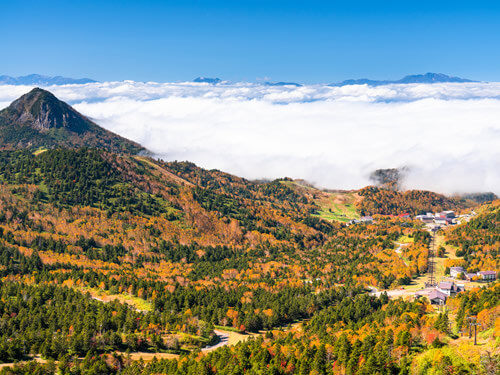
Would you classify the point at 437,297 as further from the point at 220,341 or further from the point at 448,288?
the point at 220,341

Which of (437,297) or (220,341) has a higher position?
(437,297)

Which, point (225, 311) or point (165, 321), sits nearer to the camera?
point (165, 321)

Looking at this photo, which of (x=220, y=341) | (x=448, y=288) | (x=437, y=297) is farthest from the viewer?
(x=448, y=288)

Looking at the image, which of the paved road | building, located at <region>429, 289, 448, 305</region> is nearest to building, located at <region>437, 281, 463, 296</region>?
building, located at <region>429, 289, 448, 305</region>

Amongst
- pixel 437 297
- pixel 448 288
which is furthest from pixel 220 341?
pixel 448 288

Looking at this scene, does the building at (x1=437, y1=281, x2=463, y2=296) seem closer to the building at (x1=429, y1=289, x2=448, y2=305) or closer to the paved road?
the building at (x1=429, y1=289, x2=448, y2=305)

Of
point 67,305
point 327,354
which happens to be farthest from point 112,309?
point 327,354

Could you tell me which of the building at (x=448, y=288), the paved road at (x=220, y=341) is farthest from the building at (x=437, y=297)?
the paved road at (x=220, y=341)

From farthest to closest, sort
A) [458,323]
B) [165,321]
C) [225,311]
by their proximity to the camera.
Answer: [225,311]
[165,321]
[458,323]

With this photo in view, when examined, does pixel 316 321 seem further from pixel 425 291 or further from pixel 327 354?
pixel 425 291
